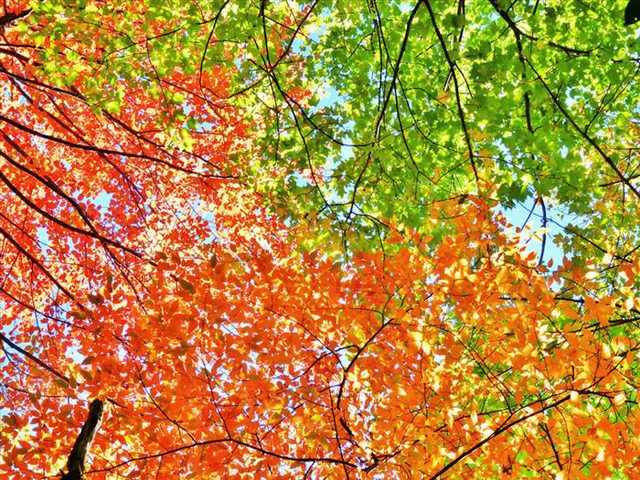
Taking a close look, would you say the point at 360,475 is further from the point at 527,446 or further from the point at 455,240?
the point at 455,240

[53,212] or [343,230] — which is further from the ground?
[53,212]

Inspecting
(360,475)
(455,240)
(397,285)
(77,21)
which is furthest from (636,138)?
(77,21)

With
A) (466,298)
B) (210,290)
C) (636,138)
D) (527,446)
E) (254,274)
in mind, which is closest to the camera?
(527,446)

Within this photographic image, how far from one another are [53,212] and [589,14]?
9.57 metres

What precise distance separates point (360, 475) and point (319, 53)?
17.9 ft

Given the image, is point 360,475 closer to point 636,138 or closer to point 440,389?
point 440,389

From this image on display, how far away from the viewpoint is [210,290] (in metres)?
6.52

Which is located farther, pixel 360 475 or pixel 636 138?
pixel 636 138

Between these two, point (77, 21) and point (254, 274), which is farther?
point (254, 274)

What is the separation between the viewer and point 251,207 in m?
9.55

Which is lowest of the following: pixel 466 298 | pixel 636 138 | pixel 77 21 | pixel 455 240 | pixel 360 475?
pixel 360 475

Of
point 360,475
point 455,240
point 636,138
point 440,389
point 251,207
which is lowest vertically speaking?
point 360,475

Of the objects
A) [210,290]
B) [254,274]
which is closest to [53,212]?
[210,290]

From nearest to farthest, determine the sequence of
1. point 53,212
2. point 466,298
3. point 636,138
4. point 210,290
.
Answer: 1. point 466,298
2. point 210,290
3. point 636,138
4. point 53,212
